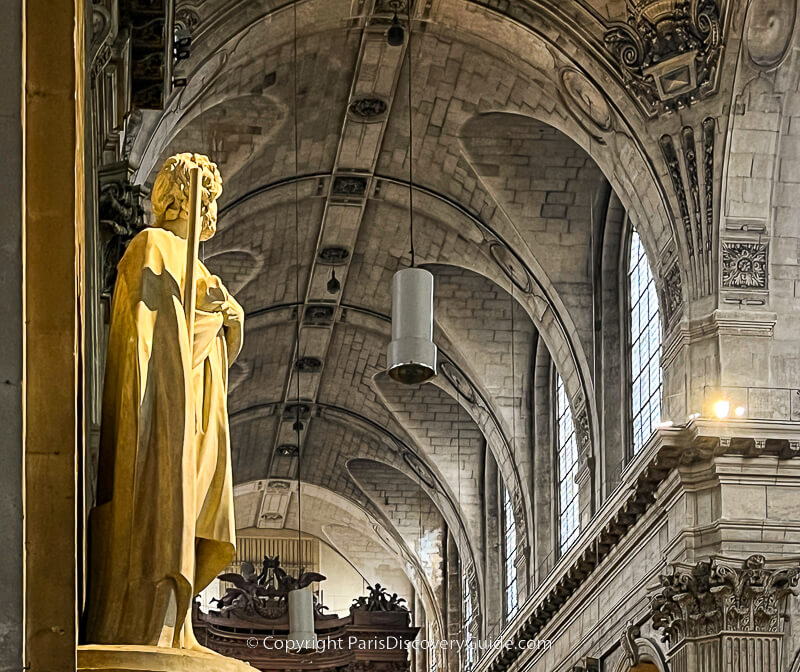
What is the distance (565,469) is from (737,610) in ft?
26.2

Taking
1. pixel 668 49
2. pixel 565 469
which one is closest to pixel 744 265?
pixel 668 49

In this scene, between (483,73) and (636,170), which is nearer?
(636,170)

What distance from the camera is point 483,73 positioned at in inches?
731

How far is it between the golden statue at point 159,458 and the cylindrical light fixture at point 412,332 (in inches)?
251

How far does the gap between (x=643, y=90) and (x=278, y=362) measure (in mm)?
12800

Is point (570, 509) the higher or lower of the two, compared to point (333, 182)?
lower

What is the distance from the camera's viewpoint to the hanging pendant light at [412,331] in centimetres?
1230

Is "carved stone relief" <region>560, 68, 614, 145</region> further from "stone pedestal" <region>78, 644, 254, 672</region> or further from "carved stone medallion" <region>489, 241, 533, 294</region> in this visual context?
"stone pedestal" <region>78, 644, 254, 672</region>

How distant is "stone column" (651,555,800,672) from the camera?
49.9 feet

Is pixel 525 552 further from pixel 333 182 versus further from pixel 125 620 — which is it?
pixel 125 620

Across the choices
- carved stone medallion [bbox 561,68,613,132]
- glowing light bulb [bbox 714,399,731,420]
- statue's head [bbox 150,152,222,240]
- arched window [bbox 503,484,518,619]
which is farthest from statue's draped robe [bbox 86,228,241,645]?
arched window [bbox 503,484,518,619]

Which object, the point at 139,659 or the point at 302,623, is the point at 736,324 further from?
the point at 139,659

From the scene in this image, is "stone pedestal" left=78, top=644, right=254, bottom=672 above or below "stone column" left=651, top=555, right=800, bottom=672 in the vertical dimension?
below

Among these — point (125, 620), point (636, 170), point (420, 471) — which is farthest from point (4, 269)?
point (420, 471)
